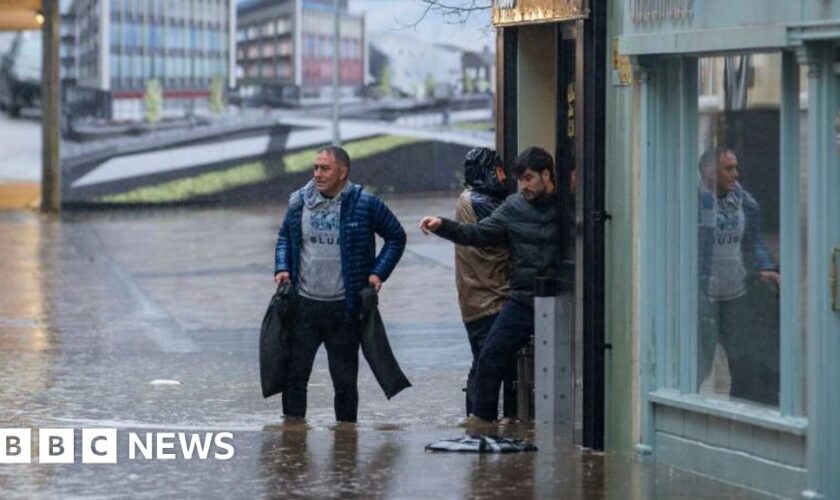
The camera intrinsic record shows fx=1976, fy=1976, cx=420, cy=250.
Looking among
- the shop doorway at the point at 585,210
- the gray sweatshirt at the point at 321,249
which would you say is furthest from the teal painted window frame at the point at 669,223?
the gray sweatshirt at the point at 321,249

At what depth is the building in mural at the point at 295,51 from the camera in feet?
123

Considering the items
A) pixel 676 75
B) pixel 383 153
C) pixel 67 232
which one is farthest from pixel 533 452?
pixel 383 153

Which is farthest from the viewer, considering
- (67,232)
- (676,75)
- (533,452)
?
(67,232)

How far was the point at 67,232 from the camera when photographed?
30484mm

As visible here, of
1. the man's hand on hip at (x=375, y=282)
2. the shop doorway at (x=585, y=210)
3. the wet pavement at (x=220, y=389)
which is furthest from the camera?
the man's hand on hip at (x=375, y=282)

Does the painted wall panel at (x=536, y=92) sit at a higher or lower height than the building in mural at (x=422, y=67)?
lower

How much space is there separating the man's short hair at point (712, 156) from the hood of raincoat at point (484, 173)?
2.38m

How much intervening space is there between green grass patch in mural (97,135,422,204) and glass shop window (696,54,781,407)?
27.7 meters

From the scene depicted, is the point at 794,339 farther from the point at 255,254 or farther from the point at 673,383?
the point at 255,254

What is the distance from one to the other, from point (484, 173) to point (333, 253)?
1.02 metres

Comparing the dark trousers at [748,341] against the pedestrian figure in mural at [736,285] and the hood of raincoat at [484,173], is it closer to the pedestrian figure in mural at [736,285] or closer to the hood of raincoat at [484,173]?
the pedestrian figure in mural at [736,285]

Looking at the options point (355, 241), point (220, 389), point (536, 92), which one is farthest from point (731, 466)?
point (220, 389)

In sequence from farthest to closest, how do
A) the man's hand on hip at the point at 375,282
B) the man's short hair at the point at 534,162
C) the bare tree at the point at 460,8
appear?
the bare tree at the point at 460,8 → the man's hand on hip at the point at 375,282 → the man's short hair at the point at 534,162

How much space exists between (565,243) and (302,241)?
5.04 ft
